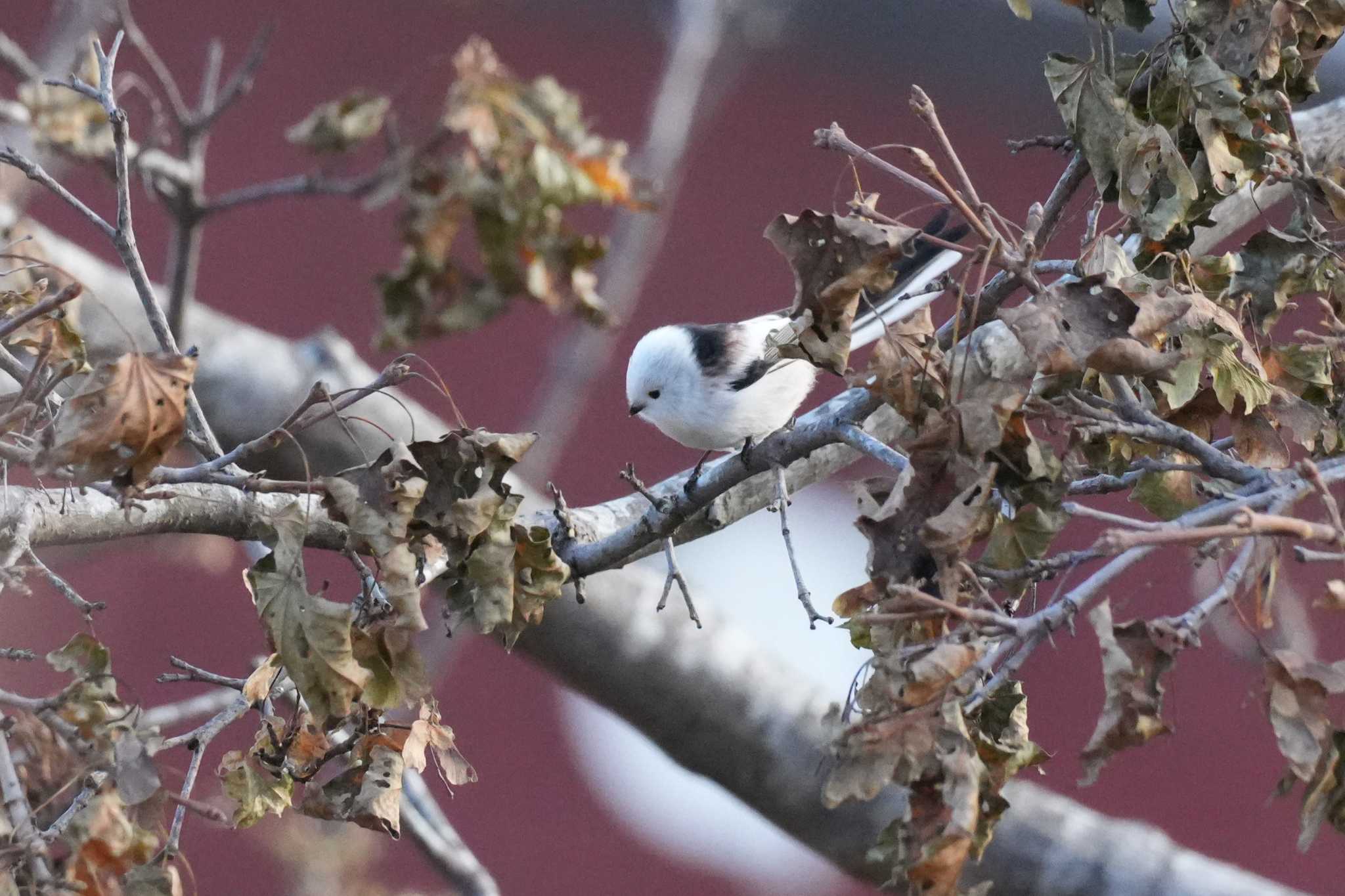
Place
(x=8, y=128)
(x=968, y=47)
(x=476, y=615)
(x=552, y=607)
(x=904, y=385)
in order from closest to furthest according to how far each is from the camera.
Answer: (x=904, y=385) < (x=476, y=615) < (x=552, y=607) < (x=8, y=128) < (x=968, y=47)

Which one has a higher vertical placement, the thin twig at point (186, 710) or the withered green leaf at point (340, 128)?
the withered green leaf at point (340, 128)

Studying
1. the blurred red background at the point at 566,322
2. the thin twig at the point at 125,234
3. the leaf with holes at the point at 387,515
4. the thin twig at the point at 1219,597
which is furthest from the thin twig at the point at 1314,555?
the blurred red background at the point at 566,322

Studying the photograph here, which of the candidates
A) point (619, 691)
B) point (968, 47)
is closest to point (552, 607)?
point (619, 691)

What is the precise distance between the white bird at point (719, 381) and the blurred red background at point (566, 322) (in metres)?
2.22

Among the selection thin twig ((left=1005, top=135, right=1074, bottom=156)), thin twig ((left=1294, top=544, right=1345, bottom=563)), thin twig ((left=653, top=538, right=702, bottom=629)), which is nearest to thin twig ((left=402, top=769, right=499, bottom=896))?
thin twig ((left=653, top=538, right=702, bottom=629))

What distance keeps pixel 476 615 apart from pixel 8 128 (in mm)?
3224

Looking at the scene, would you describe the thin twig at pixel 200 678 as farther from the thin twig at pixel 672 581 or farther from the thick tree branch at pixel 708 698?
the thick tree branch at pixel 708 698

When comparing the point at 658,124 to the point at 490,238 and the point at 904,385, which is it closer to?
the point at 490,238

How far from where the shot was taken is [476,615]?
1.40 meters

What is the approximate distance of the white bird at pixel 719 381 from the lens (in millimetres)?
2742

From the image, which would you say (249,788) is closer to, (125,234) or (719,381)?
(125,234)

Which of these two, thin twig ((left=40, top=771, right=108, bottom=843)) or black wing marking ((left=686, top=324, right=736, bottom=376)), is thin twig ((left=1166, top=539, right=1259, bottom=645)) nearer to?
thin twig ((left=40, top=771, right=108, bottom=843))

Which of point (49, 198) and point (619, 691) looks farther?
point (49, 198)

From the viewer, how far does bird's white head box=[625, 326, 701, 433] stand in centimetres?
280
